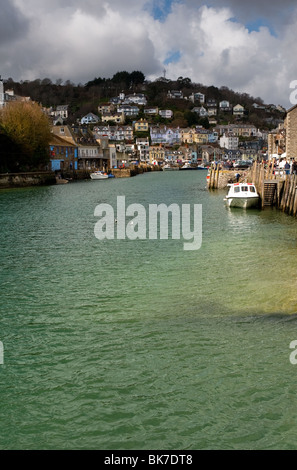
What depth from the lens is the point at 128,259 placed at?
708 inches

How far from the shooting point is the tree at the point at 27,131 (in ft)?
222

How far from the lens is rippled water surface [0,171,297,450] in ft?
22.7

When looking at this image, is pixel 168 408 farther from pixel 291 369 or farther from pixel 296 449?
pixel 291 369
